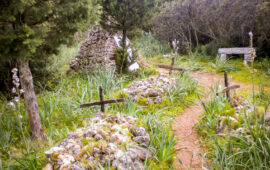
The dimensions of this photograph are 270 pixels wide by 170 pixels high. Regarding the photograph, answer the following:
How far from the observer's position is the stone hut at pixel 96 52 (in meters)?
7.07

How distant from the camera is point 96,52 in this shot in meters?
7.49

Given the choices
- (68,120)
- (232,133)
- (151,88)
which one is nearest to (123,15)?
(151,88)

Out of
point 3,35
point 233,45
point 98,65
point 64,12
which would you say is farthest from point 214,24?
point 3,35

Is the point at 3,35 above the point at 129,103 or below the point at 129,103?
above

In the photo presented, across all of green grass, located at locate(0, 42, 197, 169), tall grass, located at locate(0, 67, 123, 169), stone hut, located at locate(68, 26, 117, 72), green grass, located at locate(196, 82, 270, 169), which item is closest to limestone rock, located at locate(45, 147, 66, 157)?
green grass, located at locate(0, 42, 197, 169)

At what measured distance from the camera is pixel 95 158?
2.29 meters

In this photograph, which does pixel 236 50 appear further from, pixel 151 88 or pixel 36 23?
pixel 36 23

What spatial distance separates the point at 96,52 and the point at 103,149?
18.6 ft

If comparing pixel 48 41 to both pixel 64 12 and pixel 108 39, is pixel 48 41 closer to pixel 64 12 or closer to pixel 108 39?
pixel 64 12

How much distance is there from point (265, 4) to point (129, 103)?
6695 millimetres

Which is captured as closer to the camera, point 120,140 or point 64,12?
point 120,140

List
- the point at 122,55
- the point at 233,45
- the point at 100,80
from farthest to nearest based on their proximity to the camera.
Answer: the point at 233,45
the point at 122,55
the point at 100,80

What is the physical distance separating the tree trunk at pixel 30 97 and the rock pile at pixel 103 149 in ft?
3.69

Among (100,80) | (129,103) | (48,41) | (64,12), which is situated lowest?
(129,103)
